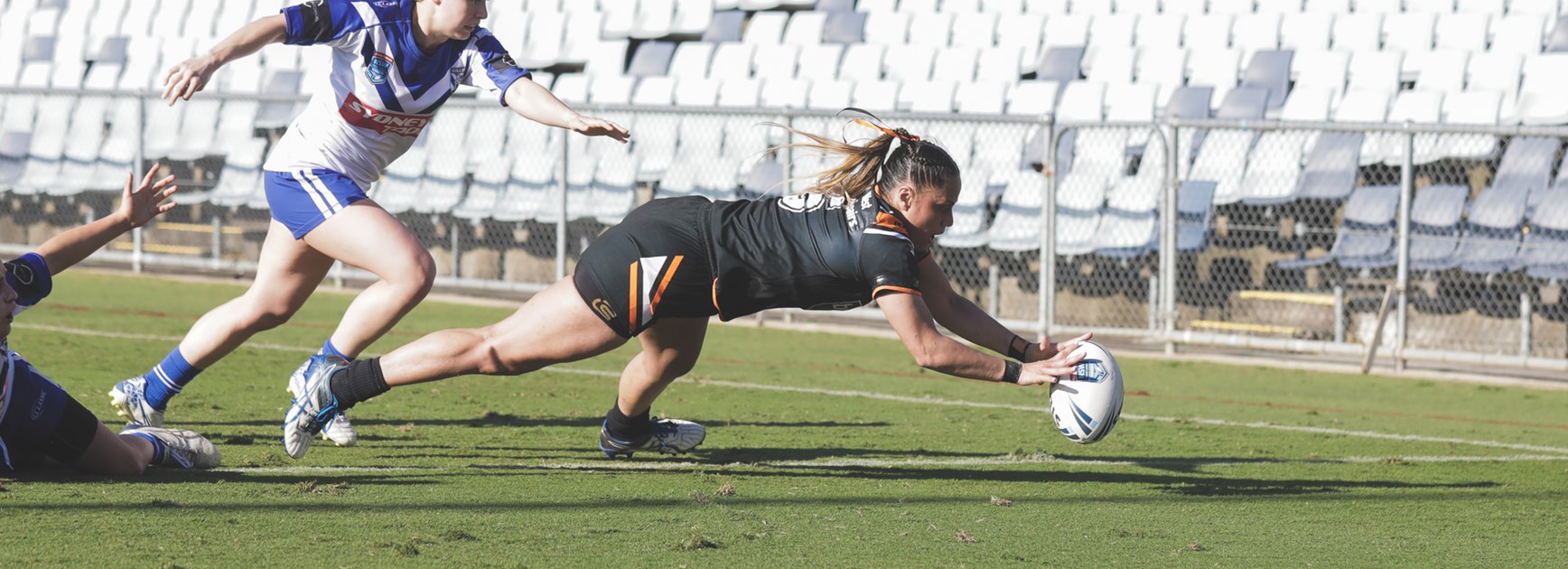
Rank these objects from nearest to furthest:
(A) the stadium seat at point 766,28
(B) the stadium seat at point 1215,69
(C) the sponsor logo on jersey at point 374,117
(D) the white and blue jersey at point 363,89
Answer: (D) the white and blue jersey at point 363,89 → (C) the sponsor logo on jersey at point 374,117 → (B) the stadium seat at point 1215,69 → (A) the stadium seat at point 766,28

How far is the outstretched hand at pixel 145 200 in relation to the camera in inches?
201

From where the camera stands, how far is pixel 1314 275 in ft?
38.8

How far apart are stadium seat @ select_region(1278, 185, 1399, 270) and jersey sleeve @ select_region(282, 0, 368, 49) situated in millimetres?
7735

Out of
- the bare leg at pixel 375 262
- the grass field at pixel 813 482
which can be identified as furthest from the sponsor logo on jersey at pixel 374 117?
the grass field at pixel 813 482

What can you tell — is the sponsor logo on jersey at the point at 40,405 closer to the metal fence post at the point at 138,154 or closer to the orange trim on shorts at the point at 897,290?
the orange trim on shorts at the point at 897,290

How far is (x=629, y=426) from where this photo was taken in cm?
572

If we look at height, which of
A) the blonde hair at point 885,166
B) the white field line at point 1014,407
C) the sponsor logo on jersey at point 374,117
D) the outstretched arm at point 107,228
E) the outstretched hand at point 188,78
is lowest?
the white field line at point 1014,407

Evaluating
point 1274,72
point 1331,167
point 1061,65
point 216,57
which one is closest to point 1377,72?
point 1274,72

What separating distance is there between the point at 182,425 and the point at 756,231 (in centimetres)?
263

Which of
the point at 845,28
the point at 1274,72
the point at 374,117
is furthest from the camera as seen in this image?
the point at 845,28

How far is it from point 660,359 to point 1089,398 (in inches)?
57.2

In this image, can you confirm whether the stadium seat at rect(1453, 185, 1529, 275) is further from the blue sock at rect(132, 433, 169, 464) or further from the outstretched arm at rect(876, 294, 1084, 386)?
the blue sock at rect(132, 433, 169, 464)

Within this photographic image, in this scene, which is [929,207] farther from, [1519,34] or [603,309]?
[1519,34]

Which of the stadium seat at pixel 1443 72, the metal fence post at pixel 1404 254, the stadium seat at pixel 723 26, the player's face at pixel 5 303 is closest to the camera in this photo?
the player's face at pixel 5 303
